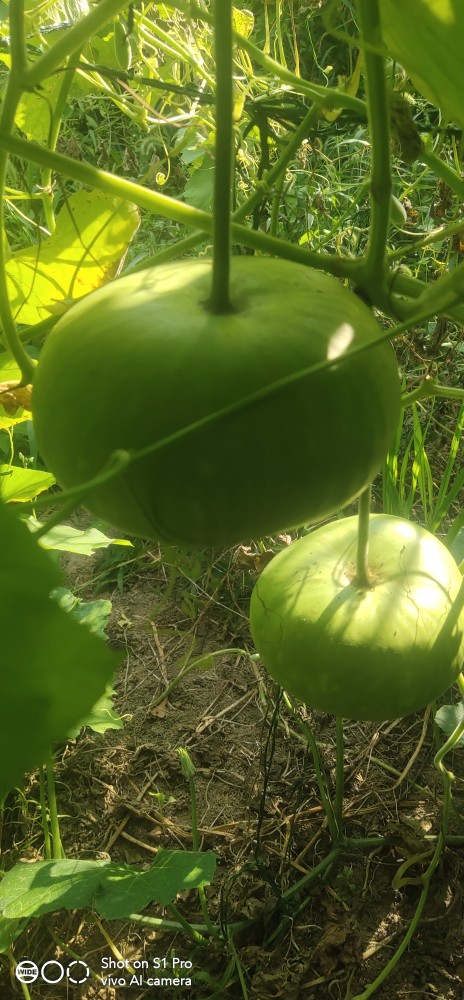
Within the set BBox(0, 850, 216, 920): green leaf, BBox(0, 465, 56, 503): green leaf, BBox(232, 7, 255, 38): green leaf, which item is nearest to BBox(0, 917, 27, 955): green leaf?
BBox(0, 850, 216, 920): green leaf

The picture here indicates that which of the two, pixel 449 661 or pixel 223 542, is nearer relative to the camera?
pixel 223 542

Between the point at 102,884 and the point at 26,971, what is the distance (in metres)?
0.23

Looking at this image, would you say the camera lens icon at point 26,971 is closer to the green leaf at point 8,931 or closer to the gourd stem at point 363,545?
the green leaf at point 8,931

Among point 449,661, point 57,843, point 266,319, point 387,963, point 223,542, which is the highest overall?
point 266,319

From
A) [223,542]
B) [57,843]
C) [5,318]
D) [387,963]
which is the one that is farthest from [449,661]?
[57,843]

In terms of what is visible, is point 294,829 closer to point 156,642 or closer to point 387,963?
point 387,963

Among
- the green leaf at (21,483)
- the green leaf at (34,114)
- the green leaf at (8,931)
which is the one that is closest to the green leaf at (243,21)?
the green leaf at (34,114)

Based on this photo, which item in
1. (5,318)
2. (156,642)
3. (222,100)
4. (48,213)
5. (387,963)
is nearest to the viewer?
(222,100)

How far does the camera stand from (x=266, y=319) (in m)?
0.34

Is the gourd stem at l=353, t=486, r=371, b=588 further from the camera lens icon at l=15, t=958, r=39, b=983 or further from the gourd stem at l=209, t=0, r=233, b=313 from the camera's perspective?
the camera lens icon at l=15, t=958, r=39, b=983

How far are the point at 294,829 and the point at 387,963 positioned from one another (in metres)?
0.21

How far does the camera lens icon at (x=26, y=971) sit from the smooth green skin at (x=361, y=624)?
0.62 metres

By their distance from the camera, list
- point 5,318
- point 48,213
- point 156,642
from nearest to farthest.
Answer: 1. point 5,318
2. point 48,213
3. point 156,642

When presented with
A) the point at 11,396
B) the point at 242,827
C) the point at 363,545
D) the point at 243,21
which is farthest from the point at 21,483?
the point at 242,827
